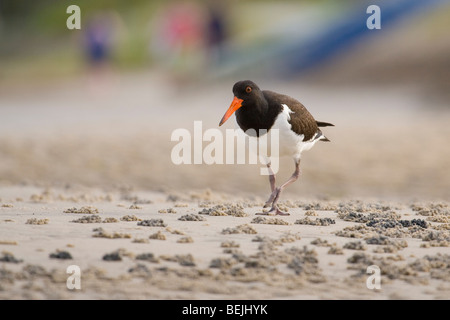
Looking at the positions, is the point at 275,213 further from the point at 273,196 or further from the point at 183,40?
the point at 183,40

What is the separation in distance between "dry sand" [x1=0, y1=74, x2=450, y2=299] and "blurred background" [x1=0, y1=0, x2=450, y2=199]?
2.9 inches

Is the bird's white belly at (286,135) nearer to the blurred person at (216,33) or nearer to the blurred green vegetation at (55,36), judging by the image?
the blurred person at (216,33)

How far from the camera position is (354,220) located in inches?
323

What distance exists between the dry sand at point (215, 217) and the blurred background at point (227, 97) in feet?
0.24

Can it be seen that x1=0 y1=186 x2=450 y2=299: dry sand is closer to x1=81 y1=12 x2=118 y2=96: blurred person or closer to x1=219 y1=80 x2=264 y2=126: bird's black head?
x1=219 y1=80 x2=264 y2=126: bird's black head

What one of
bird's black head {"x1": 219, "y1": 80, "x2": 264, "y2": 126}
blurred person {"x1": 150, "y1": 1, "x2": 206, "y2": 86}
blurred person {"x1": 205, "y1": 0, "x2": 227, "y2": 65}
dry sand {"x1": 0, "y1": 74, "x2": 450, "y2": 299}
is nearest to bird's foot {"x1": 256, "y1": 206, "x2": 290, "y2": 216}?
dry sand {"x1": 0, "y1": 74, "x2": 450, "y2": 299}

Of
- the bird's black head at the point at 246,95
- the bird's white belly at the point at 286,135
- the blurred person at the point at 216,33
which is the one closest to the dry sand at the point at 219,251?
the bird's white belly at the point at 286,135

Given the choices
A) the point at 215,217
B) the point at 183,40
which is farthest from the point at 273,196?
the point at 183,40

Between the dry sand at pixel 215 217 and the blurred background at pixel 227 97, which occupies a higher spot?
the blurred background at pixel 227 97

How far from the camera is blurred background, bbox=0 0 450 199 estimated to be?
12844 millimetres

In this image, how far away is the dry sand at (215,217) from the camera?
19.4ft

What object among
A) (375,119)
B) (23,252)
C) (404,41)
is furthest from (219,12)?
(23,252)

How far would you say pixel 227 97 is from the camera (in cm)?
2266

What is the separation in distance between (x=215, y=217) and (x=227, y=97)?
14.7 m
